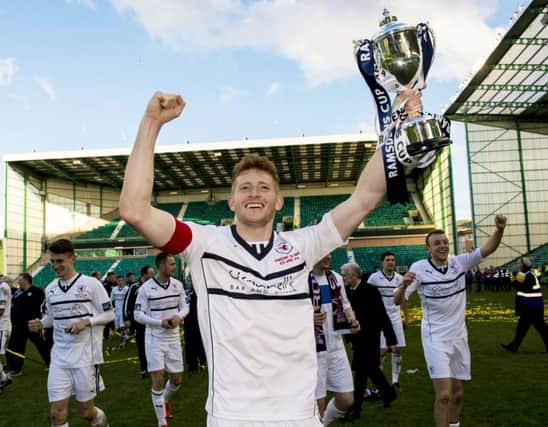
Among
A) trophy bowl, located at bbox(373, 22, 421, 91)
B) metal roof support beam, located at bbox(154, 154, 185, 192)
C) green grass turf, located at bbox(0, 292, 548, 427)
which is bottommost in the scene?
green grass turf, located at bbox(0, 292, 548, 427)

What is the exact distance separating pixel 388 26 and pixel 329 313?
15.2 feet

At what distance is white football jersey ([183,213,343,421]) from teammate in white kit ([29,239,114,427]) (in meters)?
3.98

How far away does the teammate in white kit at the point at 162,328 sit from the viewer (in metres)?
7.31

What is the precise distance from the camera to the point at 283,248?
267 centimetres

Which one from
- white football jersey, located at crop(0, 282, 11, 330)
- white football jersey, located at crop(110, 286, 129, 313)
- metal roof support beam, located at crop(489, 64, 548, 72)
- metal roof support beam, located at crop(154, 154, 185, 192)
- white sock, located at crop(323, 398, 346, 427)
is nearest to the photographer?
white sock, located at crop(323, 398, 346, 427)

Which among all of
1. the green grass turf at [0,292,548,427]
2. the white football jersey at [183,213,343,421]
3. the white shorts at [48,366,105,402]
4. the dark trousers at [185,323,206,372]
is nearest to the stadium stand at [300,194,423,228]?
the green grass turf at [0,292,548,427]

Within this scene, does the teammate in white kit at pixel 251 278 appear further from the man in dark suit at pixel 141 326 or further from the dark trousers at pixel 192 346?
the dark trousers at pixel 192 346

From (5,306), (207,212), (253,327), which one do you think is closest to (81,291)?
(253,327)

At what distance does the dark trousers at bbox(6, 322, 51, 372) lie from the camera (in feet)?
41.2

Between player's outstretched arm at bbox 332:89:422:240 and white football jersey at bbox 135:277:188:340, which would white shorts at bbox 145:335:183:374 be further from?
player's outstretched arm at bbox 332:89:422:240

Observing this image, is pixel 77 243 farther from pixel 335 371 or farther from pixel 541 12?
pixel 335 371

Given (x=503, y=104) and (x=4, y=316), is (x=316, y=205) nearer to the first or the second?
(x=503, y=104)

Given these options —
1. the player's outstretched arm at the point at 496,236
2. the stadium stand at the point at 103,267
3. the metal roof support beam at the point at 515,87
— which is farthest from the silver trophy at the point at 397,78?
the stadium stand at the point at 103,267

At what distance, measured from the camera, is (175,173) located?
46.9 m
